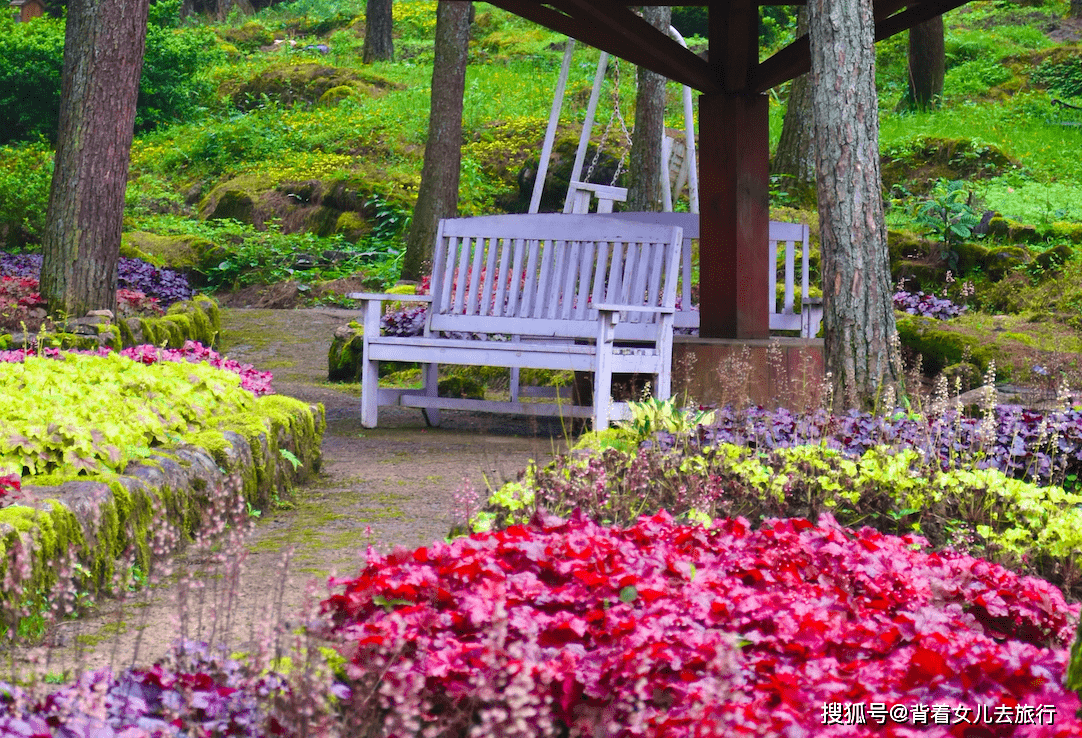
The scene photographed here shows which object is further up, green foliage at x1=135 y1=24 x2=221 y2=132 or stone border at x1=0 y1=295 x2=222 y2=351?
green foliage at x1=135 y1=24 x2=221 y2=132

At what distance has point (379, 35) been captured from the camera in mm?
23234

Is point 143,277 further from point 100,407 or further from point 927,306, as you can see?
point 100,407

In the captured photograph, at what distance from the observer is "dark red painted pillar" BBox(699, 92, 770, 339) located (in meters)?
6.29

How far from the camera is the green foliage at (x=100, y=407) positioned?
3389 mm

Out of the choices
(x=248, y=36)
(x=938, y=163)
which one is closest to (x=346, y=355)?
(x=938, y=163)

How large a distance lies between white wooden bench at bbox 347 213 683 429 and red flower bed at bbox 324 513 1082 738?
9.70ft

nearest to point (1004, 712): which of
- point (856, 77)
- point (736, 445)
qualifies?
point (736, 445)

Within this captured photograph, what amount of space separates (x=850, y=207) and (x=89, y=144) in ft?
17.2

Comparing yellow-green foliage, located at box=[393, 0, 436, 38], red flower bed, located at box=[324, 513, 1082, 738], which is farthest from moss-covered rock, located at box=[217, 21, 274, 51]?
red flower bed, located at box=[324, 513, 1082, 738]

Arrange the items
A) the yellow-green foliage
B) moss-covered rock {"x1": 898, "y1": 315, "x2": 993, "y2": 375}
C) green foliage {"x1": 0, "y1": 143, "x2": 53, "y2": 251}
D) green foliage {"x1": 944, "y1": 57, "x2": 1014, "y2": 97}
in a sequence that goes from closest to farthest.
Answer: moss-covered rock {"x1": 898, "y1": 315, "x2": 993, "y2": 375}
green foliage {"x1": 0, "y1": 143, "x2": 53, "y2": 251}
green foliage {"x1": 944, "y1": 57, "x2": 1014, "y2": 97}
the yellow-green foliage

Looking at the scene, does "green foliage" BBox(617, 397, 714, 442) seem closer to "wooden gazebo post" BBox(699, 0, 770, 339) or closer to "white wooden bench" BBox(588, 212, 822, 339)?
"wooden gazebo post" BBox(699, 0, 770, 339)

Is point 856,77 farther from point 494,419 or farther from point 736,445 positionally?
point 494,419


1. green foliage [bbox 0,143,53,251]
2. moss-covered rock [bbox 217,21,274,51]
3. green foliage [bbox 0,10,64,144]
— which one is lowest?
green foliage [bbox 0,143,53,251]

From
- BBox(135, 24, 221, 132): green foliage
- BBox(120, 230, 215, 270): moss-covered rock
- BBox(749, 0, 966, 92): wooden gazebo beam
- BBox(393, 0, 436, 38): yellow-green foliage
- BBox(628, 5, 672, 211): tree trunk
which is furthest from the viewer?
BBox(393, 0, 436, 38): yellow-green foliage
